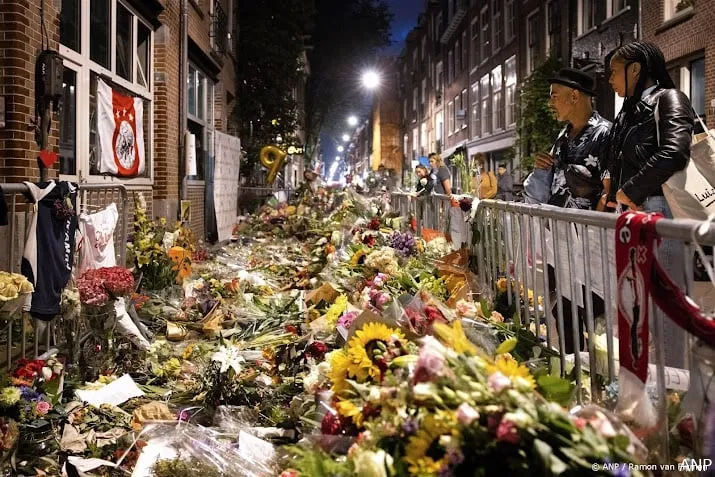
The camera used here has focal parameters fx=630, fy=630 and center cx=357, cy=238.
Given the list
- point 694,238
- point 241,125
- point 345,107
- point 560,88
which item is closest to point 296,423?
point 694,238

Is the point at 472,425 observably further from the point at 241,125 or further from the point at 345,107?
the point at 345,107

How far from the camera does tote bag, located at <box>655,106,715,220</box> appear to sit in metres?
3.22

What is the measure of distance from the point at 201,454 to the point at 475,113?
98.0ft

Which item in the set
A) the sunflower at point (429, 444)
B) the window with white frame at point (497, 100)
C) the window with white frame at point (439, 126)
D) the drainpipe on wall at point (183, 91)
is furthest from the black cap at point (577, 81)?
the window with white frame at point (439, 126)

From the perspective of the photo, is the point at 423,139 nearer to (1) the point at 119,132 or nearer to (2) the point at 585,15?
(2) the point at 585,15

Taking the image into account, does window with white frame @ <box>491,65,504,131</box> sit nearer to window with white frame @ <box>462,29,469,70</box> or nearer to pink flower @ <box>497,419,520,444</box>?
window with white frame @ <box>462,29,469,70</box>

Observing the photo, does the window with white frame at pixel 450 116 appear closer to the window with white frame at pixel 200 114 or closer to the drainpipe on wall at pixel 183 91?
the window with white frame at pixel 200 114

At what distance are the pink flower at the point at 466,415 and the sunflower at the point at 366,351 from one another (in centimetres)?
64

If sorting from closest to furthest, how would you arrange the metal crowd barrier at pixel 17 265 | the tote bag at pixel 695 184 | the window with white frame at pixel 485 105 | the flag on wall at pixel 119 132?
1. the tote bag at pixel 695 184
2. the metal crowd barrier at pixel 17 265
3. the flag on wall at pixel 119 132
4. the window with white frame at pixel 485 105

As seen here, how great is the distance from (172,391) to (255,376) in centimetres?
64

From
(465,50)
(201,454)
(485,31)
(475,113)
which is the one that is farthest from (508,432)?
(465,50)

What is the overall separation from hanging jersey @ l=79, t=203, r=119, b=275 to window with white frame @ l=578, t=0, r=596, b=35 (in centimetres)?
1599

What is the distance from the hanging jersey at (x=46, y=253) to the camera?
4.05 m

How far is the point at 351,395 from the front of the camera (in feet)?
7.47
